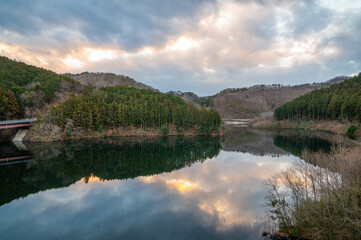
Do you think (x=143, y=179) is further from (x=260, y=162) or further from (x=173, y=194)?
(x=260, y=162)

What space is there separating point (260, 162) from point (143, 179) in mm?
20968

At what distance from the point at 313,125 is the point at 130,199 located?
316 feet

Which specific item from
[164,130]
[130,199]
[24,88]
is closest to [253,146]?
[164,130]

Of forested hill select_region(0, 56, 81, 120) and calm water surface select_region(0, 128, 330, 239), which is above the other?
forested hill select_region(0, 56, 81, 120)

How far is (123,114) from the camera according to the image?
6862 cm

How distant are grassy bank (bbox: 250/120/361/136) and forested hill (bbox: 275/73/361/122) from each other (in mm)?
2709

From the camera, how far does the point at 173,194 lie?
67.7ft

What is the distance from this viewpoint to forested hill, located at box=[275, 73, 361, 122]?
69363 mm

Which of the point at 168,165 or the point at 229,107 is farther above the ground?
the point at 229,107

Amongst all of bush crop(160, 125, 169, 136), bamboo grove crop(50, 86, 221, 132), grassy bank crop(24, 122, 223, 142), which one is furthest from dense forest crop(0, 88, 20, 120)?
bush crop(160, 125, 169, 136)

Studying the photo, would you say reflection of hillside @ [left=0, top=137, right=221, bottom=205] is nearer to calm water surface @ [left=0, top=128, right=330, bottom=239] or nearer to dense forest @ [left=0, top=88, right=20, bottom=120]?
calm water surface @ [left=0, top=128, right=330, bottom=239]

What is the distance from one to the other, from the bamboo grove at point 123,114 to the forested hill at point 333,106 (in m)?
45.2

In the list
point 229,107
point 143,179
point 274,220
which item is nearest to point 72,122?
point 143,179

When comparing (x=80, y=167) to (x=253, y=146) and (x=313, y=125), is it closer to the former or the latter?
(x=253, y=146)
